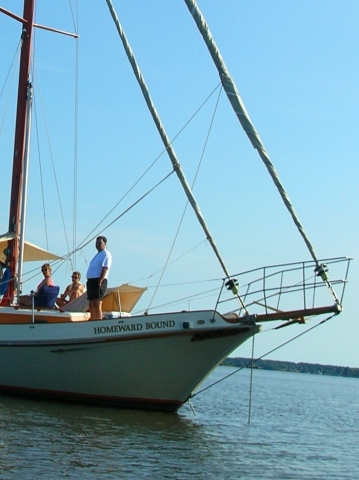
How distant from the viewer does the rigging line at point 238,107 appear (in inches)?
611

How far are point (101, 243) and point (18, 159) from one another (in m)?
5.16

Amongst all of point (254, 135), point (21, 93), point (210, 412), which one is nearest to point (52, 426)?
point (254, 135)

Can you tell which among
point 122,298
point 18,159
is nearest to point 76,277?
point 122,298

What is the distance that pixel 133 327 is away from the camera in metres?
16.9

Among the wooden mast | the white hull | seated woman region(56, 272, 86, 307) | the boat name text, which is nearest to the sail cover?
the wooden mast

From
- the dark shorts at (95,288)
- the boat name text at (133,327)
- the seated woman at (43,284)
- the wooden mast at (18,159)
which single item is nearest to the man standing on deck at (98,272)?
the dark shorts at (95,288)

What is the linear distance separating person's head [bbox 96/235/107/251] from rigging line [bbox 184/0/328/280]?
4.16 m

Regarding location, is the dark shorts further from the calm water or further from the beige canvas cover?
the calm water

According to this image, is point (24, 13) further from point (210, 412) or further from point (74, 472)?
point (74, 472)

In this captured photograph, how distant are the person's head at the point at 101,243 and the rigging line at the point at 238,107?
4156 mm

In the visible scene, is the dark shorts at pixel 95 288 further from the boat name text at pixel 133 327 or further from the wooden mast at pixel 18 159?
the wooden mast at pixel 18 159

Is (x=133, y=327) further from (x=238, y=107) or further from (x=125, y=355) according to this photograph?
(x=238, y=107)

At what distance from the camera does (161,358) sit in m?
17.0

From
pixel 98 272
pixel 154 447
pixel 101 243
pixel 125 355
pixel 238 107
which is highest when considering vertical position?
pixel 238 107
